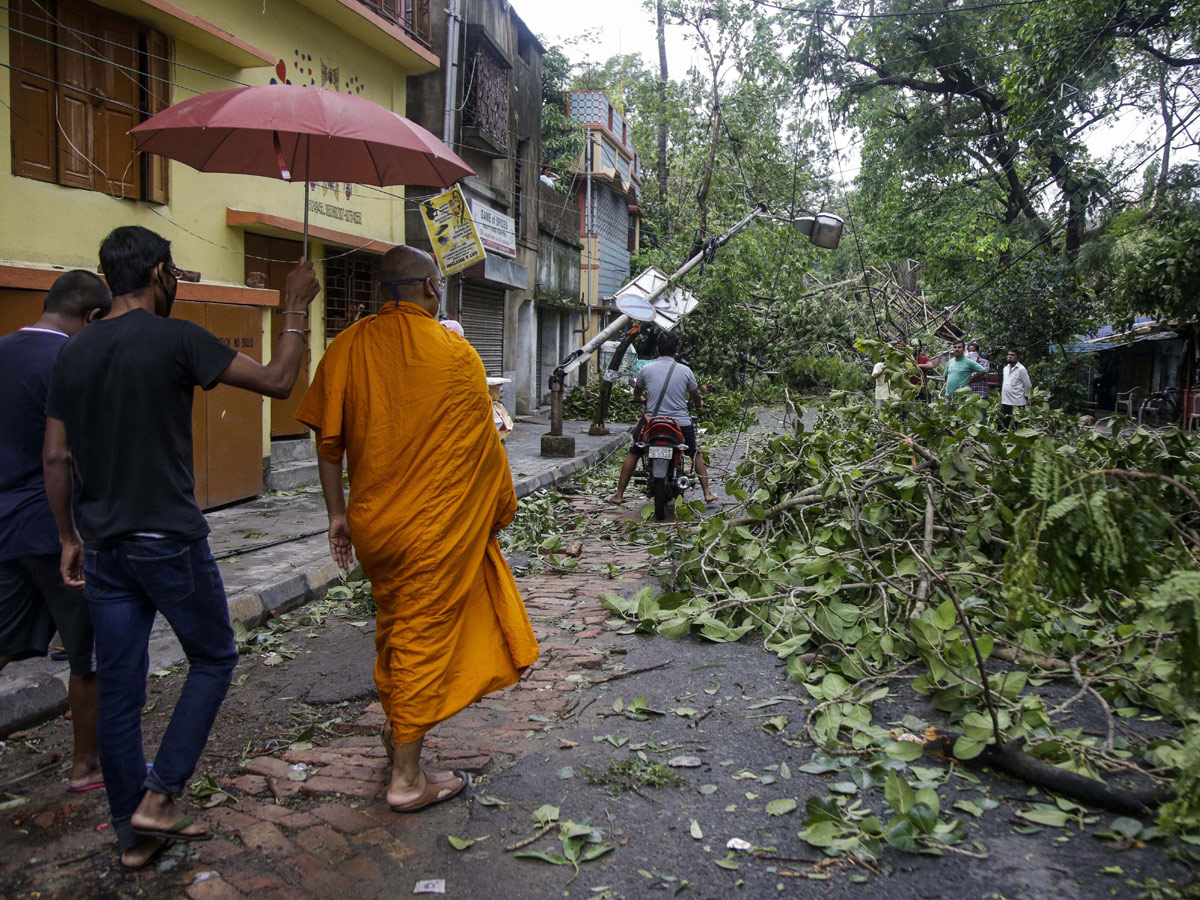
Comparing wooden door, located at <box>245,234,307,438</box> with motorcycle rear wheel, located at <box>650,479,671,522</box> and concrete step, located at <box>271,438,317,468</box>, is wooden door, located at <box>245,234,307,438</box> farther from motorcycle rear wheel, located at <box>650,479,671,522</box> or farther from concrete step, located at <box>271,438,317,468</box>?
motorcycle rear wheel, located at <box>650,479,671,522</box>

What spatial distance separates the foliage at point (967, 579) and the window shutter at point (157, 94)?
5735mm

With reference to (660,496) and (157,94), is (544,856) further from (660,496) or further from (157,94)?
(157,94)

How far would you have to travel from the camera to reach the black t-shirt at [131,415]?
2662 millimetres

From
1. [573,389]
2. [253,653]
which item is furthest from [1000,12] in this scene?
[253,653]

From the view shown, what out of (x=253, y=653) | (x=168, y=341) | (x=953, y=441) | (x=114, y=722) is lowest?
(x=253, y=653)

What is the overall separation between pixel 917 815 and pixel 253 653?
354 cm

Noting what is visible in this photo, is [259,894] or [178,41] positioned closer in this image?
[259,894]

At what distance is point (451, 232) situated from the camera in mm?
9883

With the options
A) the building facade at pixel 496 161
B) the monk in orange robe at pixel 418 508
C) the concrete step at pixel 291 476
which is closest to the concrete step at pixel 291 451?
the concrete step at pixel 291 476

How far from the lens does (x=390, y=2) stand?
1277cm

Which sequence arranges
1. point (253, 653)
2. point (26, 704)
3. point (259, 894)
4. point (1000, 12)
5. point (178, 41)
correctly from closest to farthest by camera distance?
point (259, 894) < point (26, 704) < point (253, 653) < point (178, 41) < point (1000, 12)

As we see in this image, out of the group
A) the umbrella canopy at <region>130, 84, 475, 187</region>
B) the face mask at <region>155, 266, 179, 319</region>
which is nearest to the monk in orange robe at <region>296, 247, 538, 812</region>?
the face mask at <region>155, 266, 179, 319</region>

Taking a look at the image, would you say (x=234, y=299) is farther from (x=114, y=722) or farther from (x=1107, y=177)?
(x=1107, y=177)

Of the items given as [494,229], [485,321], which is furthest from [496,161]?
[485,321]
